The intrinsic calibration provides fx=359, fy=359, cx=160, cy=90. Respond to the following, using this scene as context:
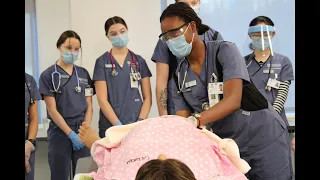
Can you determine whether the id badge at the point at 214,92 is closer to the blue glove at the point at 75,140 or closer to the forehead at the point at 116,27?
the forehead at the point at 116,27

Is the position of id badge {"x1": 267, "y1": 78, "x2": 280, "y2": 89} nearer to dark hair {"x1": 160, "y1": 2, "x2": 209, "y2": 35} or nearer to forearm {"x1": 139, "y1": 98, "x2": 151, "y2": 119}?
forearm {"x1": 139, "y1": 98, "x2": 151, "y2": 119}

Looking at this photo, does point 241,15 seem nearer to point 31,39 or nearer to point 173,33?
point 173,33

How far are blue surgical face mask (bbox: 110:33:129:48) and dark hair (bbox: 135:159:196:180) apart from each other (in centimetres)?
166

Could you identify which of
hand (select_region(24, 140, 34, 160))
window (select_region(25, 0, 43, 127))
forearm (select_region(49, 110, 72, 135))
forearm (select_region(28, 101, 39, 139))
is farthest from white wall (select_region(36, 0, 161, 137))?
hand (select_region(24, 140, 34, 160))

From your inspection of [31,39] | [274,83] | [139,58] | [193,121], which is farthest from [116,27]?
[193,121]

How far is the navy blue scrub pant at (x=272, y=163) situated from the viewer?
4.74ft

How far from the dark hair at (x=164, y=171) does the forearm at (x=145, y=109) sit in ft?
5.09

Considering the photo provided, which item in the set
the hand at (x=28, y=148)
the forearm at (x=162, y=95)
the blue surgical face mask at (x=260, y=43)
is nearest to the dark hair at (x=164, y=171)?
the hand at (x=28, y=148)

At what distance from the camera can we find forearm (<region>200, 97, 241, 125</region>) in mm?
1414

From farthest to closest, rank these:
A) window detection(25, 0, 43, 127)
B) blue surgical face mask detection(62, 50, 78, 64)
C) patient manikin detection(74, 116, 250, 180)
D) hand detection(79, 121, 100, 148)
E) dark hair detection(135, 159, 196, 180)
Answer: window detection(25, 0, 43, 127), blue surgical face mask detection(62, 50, 78, 64), hand detection(79, 121, 100, 148), patient manikin detection(74, 116, 250, 180), dark hair detection(135, 159, 196, 180)

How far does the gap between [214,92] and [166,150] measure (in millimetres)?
402

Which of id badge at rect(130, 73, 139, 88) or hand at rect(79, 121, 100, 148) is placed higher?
id badge at rect(130, 73, 139, 88)
